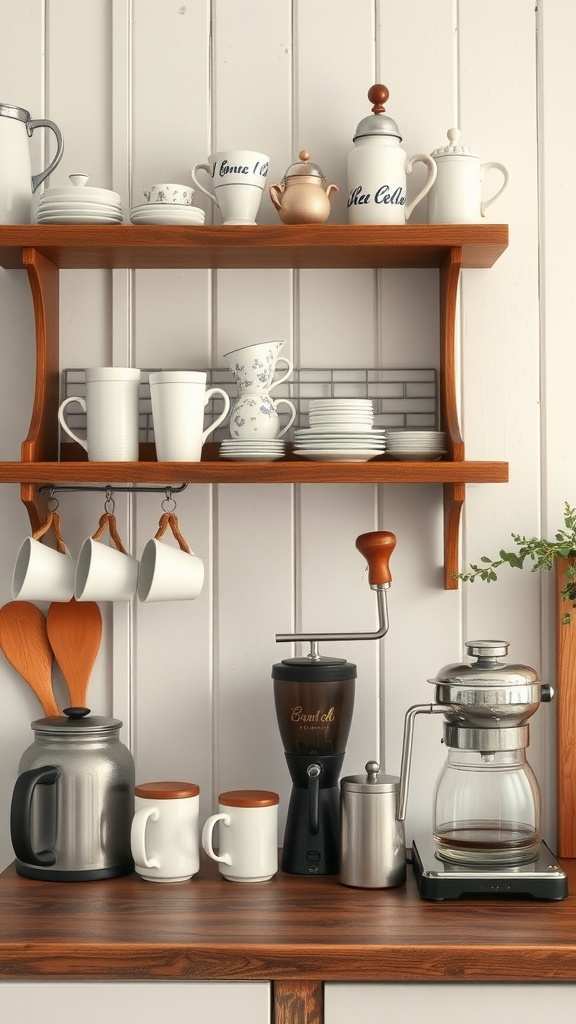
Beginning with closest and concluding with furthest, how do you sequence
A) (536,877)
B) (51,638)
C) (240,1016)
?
(240,1016) < (536,877) < (51,638)

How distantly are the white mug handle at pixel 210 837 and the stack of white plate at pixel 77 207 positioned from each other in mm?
904

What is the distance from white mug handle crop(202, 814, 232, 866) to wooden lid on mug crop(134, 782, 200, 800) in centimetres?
6

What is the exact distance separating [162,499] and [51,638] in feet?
0.96

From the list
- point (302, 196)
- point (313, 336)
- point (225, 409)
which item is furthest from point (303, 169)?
point (225, 409)

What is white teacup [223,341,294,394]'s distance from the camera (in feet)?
5.40

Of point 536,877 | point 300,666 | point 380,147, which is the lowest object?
point 536,877

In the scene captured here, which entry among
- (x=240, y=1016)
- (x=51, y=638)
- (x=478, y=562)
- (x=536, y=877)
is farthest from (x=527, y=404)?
(x=240, y=1016)

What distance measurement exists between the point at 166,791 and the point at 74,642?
33 centimetres

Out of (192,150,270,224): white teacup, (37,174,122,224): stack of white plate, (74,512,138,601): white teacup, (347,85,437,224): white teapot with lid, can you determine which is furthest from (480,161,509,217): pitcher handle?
(74,512,138,601): white teacup

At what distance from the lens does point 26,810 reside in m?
1.53

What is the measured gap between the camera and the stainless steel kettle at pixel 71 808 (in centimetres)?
155

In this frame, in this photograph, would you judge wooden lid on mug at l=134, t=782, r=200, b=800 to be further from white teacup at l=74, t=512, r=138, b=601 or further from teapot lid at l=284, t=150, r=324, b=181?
teapot lid at l=284, t=150, r=324, b=181

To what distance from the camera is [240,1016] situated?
1.30 m

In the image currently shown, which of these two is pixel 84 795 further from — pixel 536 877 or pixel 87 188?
pixel 87 188
